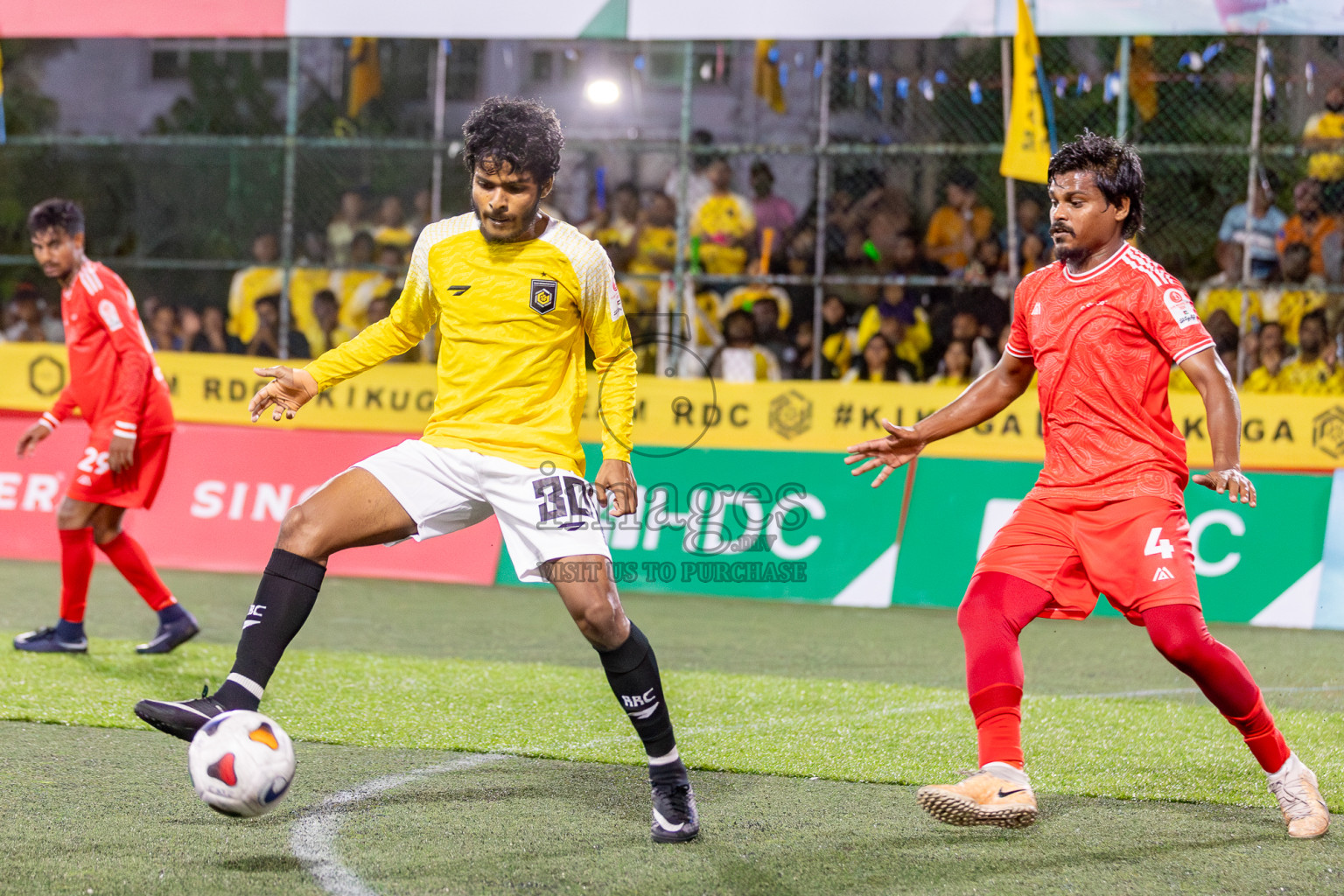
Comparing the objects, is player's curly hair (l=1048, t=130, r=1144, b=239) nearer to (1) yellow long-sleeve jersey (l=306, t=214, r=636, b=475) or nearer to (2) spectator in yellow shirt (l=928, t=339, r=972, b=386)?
(1) yellow long-sleeve jersey (l=306, t=214, r=636, b=475)

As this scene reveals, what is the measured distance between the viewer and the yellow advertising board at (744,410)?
404 inches

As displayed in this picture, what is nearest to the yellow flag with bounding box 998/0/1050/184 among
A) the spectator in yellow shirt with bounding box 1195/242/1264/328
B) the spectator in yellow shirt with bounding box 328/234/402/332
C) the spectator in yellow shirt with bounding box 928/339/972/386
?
the spectator in yellow shirt with bounding box 928/339/972/386

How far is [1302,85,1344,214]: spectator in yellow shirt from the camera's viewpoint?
12.2m

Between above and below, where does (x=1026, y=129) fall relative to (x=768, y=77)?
below

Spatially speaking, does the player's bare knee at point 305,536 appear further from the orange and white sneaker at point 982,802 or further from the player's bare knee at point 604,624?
the orange and white sneaker at point 982,802

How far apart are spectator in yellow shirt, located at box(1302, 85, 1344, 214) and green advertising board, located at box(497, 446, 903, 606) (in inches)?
197

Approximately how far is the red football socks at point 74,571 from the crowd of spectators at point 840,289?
5.83 metres

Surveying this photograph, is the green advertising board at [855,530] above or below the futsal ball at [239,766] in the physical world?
below

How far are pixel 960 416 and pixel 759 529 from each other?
18.9 feet

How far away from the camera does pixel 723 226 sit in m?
13.2

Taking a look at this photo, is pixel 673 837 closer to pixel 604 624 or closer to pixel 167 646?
pixel 604 624

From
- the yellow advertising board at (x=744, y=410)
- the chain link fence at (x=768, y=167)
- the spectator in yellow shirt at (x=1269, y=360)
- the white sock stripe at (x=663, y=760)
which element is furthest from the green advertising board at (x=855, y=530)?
the white sock stripe at (x=663, y=760)

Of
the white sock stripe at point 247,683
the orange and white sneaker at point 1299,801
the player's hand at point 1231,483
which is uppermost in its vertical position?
the player's hand at point 1231,483

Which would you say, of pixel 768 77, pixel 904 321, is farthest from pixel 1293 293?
pixel 768 77
